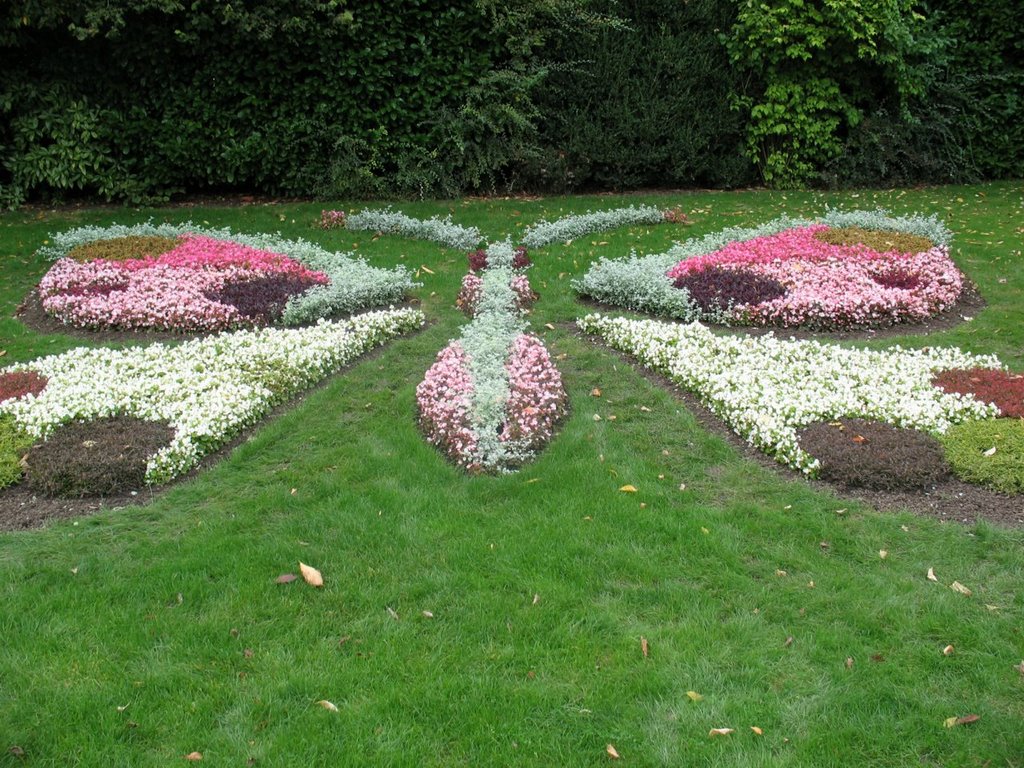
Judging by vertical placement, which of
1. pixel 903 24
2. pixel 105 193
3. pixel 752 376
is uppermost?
pixel 903 24

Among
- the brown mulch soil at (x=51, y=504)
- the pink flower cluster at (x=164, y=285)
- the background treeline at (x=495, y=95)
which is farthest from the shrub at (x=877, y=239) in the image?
the brown mulch soil at (x=51, y=504)

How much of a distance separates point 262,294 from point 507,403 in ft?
11.1

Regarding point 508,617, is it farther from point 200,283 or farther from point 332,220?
point 332,220

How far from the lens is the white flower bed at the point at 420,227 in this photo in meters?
10.5

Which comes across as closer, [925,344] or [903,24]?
[925,344]

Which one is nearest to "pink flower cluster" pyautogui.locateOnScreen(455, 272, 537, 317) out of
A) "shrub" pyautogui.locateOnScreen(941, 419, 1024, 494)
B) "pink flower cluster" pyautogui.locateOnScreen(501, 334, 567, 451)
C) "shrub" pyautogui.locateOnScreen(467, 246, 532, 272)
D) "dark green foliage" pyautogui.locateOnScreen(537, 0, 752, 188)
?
"shrub" pyautogui.locateOnScreen(467, 246, 532, 272)

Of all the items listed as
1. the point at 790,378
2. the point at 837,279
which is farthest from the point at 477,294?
the point at 837,279

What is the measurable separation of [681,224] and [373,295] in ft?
16.2

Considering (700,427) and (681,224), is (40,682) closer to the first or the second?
(700,427)

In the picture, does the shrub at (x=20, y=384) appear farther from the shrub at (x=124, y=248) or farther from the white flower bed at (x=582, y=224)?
the white flower bed at (x=582, y=224)

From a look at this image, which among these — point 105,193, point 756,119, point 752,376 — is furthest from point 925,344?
point 105,193

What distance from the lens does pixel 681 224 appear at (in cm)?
1138

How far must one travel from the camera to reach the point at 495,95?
13094 mm

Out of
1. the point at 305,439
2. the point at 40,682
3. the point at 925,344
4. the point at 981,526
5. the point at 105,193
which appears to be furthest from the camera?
the point at 105,193
